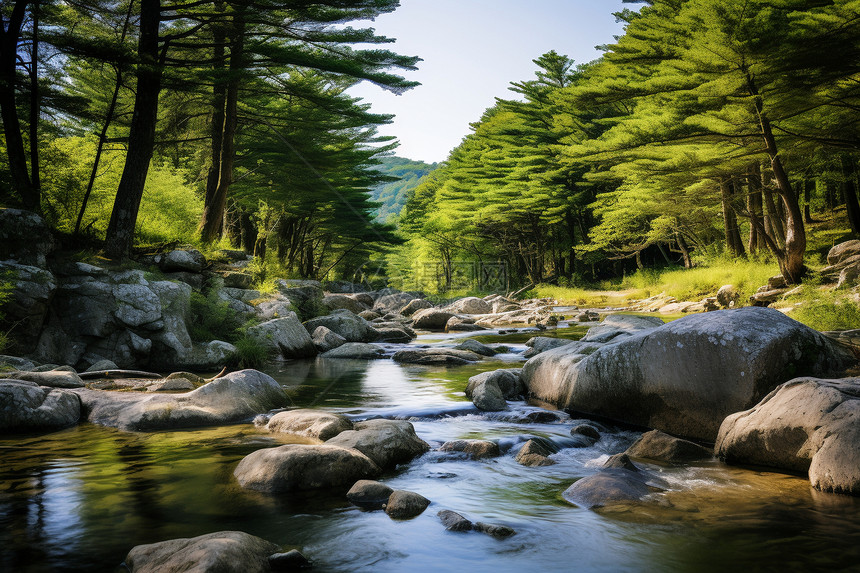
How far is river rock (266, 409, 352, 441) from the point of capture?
569cm

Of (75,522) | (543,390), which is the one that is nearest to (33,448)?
(75,522)

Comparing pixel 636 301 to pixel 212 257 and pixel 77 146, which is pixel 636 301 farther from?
pixel 77 146

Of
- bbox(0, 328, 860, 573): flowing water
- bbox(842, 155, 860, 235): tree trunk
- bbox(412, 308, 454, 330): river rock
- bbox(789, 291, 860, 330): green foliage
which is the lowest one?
bbox(412, 308, 454, 330): river rock

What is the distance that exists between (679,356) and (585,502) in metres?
2.41

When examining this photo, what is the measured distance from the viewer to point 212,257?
13.8m

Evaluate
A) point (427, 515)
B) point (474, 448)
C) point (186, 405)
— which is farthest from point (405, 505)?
point (186, 405)

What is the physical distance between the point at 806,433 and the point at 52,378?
314 inches

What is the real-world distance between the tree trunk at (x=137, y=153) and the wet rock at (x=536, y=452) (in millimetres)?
8802

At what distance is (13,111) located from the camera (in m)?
10.1

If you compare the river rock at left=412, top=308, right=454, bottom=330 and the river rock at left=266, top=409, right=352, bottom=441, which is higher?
the river rock at left=266, top=409, right=352, bottom=441

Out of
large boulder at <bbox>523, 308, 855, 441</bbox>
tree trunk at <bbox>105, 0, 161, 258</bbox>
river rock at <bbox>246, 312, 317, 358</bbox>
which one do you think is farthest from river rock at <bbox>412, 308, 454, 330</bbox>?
large boulder at <bbox>523, 308, 855, 441</bbox>

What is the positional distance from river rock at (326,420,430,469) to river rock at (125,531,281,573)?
1.87m

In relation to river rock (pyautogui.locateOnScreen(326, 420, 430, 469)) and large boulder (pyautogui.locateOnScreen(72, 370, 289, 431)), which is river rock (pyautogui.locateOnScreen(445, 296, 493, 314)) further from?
river rock (pyautogui.locateOnScreen(326, 420, 430, 469))

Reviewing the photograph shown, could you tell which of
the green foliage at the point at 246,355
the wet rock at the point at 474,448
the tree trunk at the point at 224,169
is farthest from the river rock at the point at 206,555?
the tree trunk at the point at 224,169
